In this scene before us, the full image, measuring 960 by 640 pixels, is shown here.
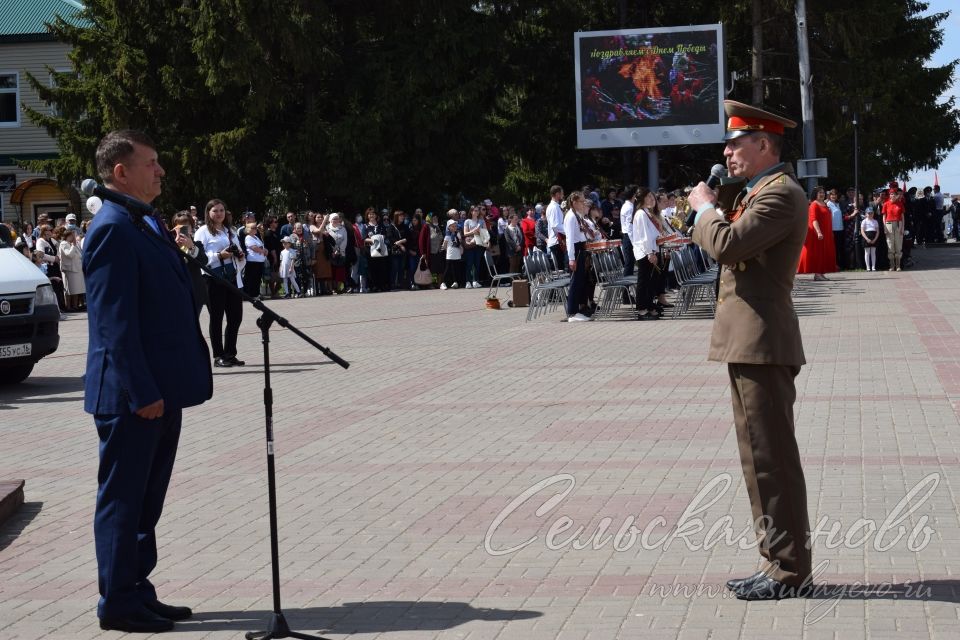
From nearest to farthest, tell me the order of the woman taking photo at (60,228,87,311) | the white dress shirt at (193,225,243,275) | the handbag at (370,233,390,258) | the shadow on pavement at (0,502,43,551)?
the shadow on pavement at (0,502,43,551), the white dress shirt at (193,225,243,275), the woman taking photo at (60,228,87,311), the handbag at (370,233,390,258)

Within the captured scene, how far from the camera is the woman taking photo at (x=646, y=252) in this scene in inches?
751

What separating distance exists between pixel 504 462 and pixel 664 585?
2.95 meters

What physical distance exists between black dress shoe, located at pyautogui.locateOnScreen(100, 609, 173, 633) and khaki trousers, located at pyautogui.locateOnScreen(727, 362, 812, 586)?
2.39 meters

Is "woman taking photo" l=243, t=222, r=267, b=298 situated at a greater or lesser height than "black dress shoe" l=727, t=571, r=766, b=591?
greater

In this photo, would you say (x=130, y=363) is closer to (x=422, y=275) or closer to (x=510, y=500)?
(x=510, y=500)

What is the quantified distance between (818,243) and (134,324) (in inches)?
941

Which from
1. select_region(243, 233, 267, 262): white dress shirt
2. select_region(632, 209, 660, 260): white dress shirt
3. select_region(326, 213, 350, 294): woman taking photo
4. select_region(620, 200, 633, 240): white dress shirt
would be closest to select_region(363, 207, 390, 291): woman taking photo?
select_region(326, 213, 350, 294): woman taking photo

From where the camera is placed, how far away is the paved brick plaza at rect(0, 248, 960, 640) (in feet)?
18.0

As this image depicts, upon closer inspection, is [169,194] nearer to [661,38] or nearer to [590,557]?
[661,38]

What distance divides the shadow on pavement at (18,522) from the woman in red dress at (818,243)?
70.4 feet

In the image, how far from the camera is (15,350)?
14.3 metres

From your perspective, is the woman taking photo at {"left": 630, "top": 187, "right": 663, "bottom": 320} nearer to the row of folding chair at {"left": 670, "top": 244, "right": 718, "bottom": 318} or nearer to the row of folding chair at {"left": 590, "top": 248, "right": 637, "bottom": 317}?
the row of folding chair at {"left": 590, "top": 248, "right": 637, "bottom": 317}

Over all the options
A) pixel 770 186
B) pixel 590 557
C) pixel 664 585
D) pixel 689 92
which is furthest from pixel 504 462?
pixel 689 92

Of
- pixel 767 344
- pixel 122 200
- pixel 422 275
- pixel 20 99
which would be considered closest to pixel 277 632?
pixel 122 200
